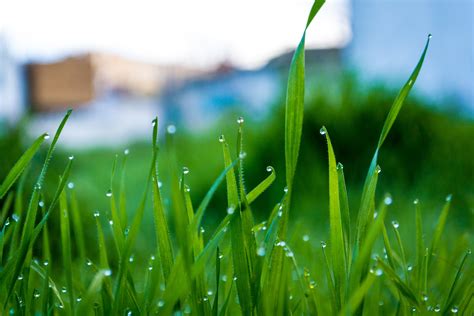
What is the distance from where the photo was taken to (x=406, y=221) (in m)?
1.89

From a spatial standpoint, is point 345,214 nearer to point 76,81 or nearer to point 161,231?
point 161,231

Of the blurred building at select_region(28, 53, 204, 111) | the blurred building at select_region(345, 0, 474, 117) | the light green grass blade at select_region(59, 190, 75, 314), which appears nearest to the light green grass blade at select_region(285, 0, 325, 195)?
the light green grass blade at select_region(59, 190, 75, 314)

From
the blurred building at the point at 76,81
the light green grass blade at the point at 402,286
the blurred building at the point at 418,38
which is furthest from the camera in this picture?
the blurred building at the point at 76,81

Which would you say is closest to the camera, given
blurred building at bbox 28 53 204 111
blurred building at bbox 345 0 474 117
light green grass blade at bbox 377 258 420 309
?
light green grass blade at bbox 377 258 420 309

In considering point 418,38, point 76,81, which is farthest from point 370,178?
point 76,81

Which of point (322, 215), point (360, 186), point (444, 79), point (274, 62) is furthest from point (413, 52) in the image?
point (274, 62)

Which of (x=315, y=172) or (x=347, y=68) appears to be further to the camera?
(x=347, y=68)

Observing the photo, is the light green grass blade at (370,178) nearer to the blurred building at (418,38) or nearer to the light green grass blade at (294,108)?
the light green grass blade at (294,108)

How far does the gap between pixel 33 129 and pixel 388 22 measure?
4.16 m

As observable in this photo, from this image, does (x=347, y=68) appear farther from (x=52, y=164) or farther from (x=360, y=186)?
(x=52, y=164)

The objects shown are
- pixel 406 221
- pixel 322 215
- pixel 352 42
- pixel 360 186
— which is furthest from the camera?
pixel 352 42

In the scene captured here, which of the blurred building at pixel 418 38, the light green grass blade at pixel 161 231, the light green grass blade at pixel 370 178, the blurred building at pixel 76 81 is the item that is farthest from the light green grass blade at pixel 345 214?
the blurred building at pixel 76 81

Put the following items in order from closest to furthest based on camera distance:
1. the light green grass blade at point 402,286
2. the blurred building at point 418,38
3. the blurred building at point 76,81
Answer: the light green grass blade at point 402,286, the blurred building at point 418,38, the blurred building at point 76,81

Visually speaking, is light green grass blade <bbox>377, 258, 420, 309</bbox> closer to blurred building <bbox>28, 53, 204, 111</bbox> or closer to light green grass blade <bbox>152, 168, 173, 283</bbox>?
light green grass blade <bbox>152, 168, 173, 283</bbox>
